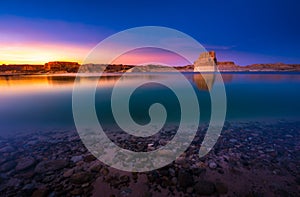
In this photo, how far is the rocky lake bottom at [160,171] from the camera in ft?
12.7

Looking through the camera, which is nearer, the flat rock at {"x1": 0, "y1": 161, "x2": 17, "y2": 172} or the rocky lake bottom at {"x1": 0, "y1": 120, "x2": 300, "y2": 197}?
the rocky lake bottom at {"x1": 0, "y1": 120, "x2": 300, "y2": 197}

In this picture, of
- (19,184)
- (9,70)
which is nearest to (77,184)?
(19,184)

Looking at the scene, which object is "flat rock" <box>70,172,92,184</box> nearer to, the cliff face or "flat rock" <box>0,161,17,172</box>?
"flat rock" <box>0,161,17,172</box>

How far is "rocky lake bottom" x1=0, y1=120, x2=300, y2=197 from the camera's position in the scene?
387cm

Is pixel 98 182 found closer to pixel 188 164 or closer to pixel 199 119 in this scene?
pixel 188 164

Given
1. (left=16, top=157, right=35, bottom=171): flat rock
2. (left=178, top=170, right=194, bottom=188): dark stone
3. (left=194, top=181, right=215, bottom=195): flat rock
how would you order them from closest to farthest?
(left=194, top=181, right=215, bottom=195): flat rock
(left=178, top=170, right=194, bottom=188): dark stone
(left=16, top=157, right=35, bottom=171): flat rock

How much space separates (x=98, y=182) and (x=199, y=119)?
6950mm

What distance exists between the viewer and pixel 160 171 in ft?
15.1

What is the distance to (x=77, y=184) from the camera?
4.06 metres

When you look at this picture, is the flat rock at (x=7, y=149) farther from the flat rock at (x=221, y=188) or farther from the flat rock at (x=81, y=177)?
the flat rock at (x=221, y=188)

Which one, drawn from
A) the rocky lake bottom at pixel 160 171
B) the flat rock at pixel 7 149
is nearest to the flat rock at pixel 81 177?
the rocky lake bottom at pixel 160 171

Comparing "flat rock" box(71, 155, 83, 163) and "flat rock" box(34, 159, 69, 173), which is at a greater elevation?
"flat rock" box(71, 155, 83, 163)

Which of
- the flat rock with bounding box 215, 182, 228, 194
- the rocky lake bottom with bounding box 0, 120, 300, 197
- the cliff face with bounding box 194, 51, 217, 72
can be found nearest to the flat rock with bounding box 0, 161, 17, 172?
the rocky lake bottom with bounding box 0, 120, 300, 197

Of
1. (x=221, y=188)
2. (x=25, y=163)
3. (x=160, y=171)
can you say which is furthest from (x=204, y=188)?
(x=25, y=163)
